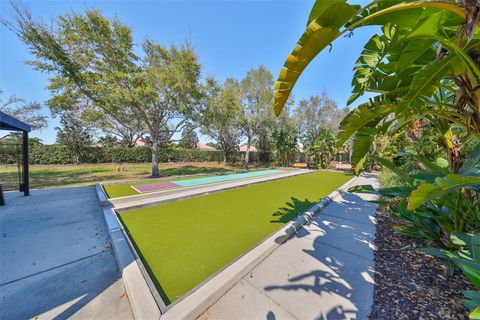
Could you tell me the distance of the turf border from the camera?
1814mm

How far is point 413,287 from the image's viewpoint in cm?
217

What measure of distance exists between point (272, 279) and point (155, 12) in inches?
412

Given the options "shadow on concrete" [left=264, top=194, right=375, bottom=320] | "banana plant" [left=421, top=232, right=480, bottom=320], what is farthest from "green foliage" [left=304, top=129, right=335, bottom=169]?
"banana plant" [left=421, top=232, right=480, bottom=320]

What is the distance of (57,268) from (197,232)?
220cm

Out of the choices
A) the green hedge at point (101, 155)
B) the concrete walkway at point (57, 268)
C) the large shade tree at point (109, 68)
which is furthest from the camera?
the green hedge at point (101, 155)

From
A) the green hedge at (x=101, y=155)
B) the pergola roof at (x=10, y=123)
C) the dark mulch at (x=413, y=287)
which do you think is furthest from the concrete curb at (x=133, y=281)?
the green hedge at (x=101, y=155)

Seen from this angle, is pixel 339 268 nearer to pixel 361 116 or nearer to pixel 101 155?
pixel 361 116

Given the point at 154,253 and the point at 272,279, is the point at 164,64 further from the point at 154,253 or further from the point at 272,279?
the point at 272,279

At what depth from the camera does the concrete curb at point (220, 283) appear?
5.95 feet

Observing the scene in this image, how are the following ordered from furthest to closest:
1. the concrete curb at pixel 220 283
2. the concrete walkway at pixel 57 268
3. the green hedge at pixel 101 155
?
the green hedge at pixel 101 155 < the concrete walkway at pixel 57 268 < the concrete curb at pixel 220 283

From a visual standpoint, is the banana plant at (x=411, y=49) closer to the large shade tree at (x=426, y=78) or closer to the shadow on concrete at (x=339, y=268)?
the large shade tree at (x=426, y=78)

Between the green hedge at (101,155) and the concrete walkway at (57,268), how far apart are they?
14.6 m

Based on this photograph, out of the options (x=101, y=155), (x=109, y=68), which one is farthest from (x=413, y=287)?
(x=101, y=155)

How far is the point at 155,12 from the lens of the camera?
7316 millimetres
